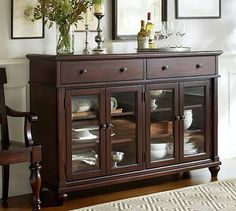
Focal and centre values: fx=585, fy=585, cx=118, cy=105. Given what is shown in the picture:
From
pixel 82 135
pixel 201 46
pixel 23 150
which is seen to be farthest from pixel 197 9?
pixel 23 150

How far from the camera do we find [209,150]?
4.55 metres

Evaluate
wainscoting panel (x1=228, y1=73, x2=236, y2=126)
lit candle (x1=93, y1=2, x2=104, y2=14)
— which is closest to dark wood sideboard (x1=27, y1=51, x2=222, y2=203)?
lit candle (x1=93, y1=2, x2=104, y2=14)

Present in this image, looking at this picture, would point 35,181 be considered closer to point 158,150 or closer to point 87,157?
point 87,157

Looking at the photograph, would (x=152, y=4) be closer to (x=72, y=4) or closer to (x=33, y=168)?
(x=72, y=4)

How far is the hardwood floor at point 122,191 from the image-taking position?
3898mm

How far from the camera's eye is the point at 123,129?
4105 mm

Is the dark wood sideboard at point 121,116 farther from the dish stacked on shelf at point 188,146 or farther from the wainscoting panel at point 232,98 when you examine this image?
the wainscoting panel at point 232,98

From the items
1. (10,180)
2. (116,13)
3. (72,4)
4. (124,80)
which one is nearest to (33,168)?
(10,180)

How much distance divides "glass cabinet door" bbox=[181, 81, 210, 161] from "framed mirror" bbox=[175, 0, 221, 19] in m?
0.73

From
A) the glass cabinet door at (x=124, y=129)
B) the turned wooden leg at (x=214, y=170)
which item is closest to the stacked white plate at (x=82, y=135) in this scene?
the glass cabinet door at (x=124, y=129)

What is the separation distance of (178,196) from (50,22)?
1498mm

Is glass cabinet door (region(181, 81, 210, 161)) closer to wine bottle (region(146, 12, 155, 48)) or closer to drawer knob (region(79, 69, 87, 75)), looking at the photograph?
wine bottle (region(146, 12, 155, 48))

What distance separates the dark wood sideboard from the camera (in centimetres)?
382

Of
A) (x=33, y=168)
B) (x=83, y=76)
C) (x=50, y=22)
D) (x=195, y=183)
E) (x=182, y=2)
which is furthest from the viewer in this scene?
(x=182, y=2)
